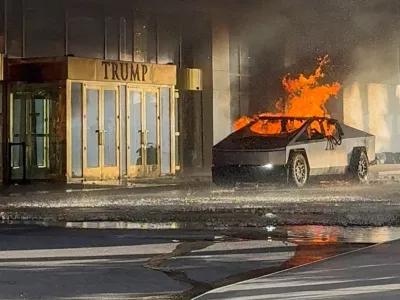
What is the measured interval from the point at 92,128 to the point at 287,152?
7065 mm

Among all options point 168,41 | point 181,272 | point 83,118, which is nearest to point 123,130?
point 83,118

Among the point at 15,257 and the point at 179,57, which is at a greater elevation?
the point at 179,57

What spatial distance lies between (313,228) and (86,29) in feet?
52.7

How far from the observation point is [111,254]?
10602 millimetres

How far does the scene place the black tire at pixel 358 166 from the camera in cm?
2341

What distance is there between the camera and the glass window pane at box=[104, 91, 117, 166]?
26688mm

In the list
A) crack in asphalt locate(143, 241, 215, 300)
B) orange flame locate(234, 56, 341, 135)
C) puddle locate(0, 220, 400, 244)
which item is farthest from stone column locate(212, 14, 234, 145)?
crack in asphalt locate(143, 241, 215, 300)

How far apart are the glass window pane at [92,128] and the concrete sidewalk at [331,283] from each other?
54.4ft

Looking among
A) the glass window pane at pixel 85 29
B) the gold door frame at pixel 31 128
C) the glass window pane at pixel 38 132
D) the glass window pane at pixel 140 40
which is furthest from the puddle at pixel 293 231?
the glass window pane at pixel 140 40

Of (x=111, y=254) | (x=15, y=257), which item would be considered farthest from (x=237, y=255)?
(x=15, y=257)

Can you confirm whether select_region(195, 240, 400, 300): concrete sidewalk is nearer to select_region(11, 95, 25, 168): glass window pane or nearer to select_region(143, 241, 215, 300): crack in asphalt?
select_region(143, 241, 215, 300): crack in asphalt

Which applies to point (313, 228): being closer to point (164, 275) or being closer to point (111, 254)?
point (111, 254)

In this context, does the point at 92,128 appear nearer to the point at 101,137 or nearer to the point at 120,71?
the point at 101,137

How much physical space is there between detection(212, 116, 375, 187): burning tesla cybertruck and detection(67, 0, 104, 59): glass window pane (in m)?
7.42
